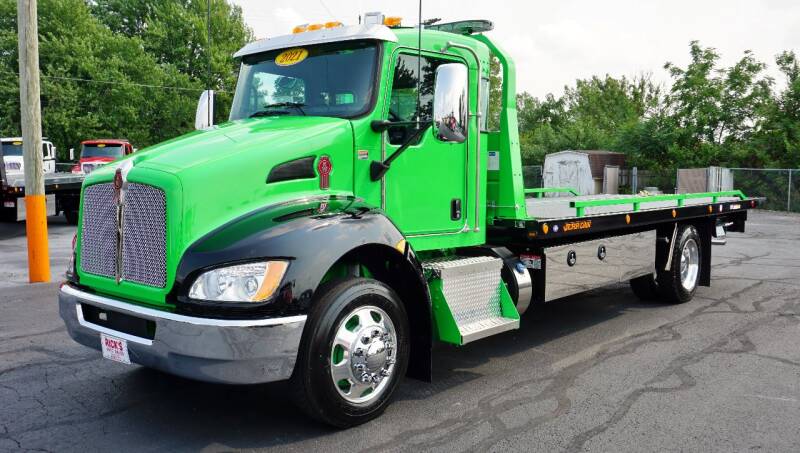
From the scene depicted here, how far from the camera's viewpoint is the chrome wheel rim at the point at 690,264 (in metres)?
8.16

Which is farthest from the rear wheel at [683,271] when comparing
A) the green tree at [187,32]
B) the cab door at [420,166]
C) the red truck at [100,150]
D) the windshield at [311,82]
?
the green tree at [187,32]

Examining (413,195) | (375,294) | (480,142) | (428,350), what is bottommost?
(428,350)

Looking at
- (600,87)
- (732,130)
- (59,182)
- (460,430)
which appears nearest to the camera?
(460,430)

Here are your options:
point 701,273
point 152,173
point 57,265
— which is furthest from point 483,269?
point 57,265

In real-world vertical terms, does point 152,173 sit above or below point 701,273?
above

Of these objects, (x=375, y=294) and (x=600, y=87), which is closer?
(x=375, y=294)

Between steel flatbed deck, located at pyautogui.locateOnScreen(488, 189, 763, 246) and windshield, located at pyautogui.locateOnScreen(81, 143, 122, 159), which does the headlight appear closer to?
steel flatbed deck, located at pyautogui.locateOnScreen(488, 189, 763, 246)

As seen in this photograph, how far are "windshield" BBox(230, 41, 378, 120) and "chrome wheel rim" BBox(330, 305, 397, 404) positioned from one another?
1.39 metres

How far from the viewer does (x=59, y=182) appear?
16.1 m

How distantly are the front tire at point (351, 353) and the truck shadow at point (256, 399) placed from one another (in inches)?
7.2

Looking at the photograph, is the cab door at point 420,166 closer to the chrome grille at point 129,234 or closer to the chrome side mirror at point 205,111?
the chrome grille at point 129,234

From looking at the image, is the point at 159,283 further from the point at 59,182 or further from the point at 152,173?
the point at 59,182

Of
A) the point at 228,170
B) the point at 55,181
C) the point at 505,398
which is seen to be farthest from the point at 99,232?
the point at 55,181

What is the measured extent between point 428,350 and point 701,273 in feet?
17.6
